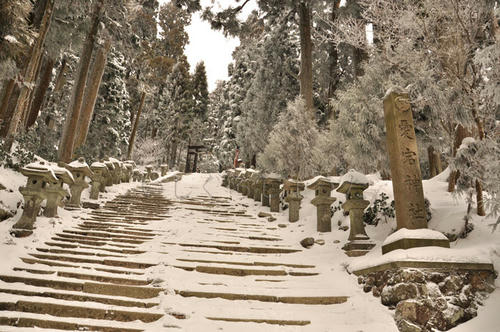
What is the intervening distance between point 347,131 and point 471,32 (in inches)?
183

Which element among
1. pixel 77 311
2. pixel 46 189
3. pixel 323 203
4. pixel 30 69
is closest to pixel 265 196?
pixel 323 203

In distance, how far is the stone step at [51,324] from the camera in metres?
3.76

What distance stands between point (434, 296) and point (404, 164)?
82.3 inches

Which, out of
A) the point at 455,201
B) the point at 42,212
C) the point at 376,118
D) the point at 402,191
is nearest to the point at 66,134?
the point at 42,212

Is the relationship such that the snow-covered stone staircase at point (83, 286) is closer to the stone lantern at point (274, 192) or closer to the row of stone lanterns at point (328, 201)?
the row of stone lanterns at point (328, 201)

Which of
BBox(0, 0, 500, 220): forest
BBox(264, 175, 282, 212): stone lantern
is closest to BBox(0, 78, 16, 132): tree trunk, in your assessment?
BBox(0, 0, 500, 220): forest

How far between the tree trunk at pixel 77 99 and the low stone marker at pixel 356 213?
382 inches

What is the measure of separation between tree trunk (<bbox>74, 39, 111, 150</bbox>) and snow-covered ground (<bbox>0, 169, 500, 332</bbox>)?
22.4 ft

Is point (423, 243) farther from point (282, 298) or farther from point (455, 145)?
point (455, 145)

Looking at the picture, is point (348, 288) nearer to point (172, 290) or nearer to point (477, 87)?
point (172, 290)

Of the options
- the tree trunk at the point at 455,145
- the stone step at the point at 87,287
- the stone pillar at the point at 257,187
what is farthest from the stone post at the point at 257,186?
the stone step at the point at 87,287

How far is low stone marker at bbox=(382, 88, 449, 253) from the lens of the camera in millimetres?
4992

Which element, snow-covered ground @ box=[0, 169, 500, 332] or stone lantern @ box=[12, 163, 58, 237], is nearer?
snow-covered ground @ box=[0, 169, 500, 332]

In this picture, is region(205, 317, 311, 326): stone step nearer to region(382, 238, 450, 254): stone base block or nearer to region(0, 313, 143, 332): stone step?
region(0, 313, 143, 332): stone step
